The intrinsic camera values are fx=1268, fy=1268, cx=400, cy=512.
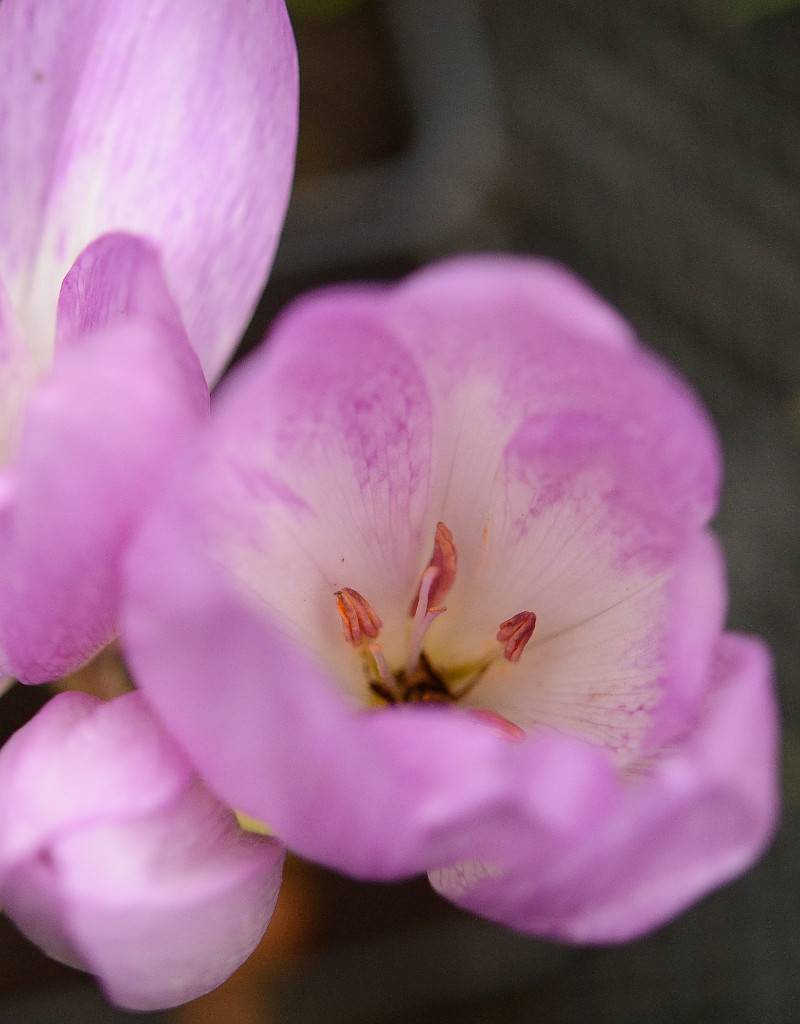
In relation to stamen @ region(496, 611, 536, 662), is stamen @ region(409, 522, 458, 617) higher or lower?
higher

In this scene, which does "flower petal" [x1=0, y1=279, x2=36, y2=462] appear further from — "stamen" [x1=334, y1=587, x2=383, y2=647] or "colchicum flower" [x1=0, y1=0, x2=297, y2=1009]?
"stamen" [x1=334, y1=587, x2=383, y2=647]

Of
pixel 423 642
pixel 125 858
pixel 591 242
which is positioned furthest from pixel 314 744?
pixel 591 242

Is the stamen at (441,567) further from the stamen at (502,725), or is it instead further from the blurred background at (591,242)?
the blurred background at (591,242)

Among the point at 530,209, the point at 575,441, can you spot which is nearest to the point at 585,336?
the point at 575,441

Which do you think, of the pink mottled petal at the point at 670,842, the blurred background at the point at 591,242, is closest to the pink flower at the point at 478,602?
the pink mottled petal at the point at 670,842

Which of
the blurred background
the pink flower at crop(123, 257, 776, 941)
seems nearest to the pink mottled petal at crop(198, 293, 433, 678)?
the pink flower at crop(123, 257, 776, 941)

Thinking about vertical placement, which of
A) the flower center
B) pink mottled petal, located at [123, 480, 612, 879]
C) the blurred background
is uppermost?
pink mottled petal, located at [123, 480, 612, 879]

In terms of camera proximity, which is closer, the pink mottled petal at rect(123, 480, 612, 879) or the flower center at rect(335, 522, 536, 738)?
the pink mottled petal at rect(123, 480, 612, 879)

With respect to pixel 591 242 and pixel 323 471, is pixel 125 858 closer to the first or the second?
pixel 323 471
